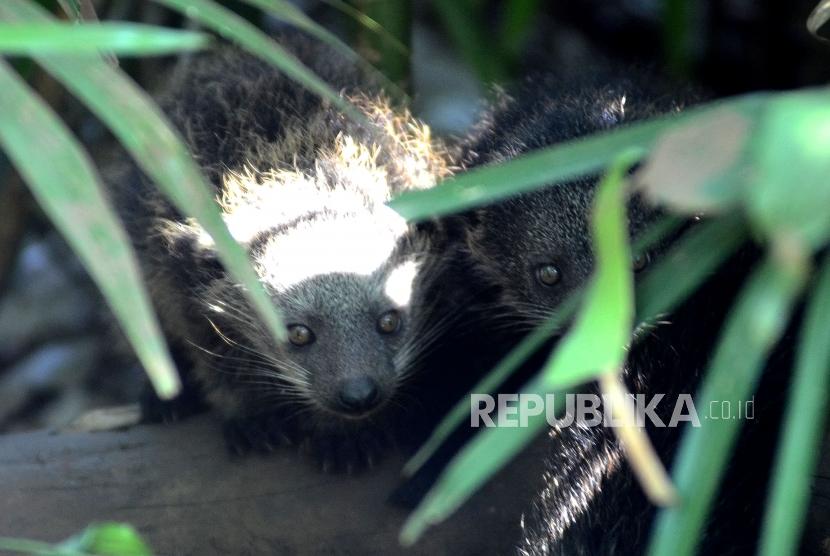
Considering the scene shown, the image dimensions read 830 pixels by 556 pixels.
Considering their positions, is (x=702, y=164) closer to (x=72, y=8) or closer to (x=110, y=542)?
(x=110, y=542)

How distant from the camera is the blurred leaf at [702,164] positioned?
111 cm

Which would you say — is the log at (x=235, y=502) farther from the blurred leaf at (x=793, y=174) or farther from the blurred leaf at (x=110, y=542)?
the blurred leaf at (x=793, y=174)

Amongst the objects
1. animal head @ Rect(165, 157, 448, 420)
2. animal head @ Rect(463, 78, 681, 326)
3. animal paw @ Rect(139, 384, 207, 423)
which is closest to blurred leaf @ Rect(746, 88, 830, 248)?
animal head @ Rect(463, 78, 681, 326)

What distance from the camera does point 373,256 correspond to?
8.88ft

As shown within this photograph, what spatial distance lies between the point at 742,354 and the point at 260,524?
5.12ft

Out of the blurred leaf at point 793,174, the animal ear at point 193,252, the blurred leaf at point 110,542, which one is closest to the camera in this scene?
the blurred leaf at point 793,174

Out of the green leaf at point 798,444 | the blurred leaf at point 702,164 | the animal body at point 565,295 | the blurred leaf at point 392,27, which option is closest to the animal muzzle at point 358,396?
the animal body at point 565,295

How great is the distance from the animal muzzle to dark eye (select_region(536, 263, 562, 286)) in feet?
1.50

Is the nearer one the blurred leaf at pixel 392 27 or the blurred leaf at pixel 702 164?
the blurred leaf at pixel 702 164

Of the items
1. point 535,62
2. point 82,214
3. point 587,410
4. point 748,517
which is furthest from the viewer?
point 535,62

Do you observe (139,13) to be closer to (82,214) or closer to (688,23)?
(688,23)

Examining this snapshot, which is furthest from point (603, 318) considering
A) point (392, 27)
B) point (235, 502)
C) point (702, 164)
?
point (392, 27)

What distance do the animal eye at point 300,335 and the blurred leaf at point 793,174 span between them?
1.72 metres

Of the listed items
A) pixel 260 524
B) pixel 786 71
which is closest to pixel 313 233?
pixel 260 524
